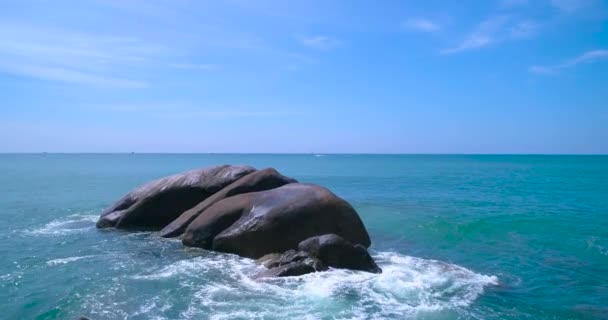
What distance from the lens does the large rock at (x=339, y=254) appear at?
14.1 m

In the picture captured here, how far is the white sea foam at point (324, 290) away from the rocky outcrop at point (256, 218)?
2.32 ft

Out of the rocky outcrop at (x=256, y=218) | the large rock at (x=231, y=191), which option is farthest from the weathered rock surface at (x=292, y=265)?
the large rock at (x=231, y=191)

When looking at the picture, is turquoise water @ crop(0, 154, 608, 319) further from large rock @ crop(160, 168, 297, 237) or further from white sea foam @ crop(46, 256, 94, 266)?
large rock @ crop(160, 168, 297, 237)

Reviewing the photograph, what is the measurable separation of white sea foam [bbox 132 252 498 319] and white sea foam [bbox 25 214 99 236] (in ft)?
29.7

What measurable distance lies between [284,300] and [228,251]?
18.5 ft

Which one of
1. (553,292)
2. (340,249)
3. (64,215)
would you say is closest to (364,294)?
(340,249)

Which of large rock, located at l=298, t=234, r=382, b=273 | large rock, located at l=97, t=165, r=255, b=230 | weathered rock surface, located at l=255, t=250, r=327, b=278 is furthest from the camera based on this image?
large rock, located at l=97, t=165, r=255, b=230

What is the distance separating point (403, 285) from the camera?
1270cm

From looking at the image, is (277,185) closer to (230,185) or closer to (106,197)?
(230,185)

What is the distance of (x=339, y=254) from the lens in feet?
46.4

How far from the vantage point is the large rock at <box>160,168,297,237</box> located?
19141mm

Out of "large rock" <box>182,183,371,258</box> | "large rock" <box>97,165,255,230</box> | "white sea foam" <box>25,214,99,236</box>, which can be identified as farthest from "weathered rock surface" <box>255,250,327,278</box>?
"white sea foam" <box>25,214,99,236</box>

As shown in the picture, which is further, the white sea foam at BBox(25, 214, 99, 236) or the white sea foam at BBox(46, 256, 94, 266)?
the white sea foam at BBox(25, 214, 99, 236)

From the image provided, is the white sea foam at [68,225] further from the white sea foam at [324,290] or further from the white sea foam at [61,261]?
the white sea foam at [324,290]
